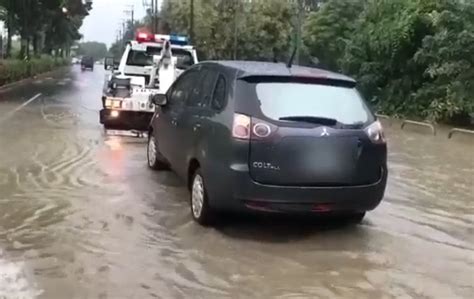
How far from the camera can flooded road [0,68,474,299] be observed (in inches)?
213

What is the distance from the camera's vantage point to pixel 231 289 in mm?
5328

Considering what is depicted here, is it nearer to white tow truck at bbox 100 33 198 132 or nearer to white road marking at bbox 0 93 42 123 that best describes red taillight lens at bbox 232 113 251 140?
white tow truck at bbox 100 33 198 132

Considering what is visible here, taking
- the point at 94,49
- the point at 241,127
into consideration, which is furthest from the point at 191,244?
the point at 94,49

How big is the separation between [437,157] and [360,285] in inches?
337

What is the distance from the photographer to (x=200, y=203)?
710cm

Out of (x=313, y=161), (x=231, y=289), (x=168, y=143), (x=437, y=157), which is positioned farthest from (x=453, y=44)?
(x=231, y=289)

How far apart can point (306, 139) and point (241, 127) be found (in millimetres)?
586

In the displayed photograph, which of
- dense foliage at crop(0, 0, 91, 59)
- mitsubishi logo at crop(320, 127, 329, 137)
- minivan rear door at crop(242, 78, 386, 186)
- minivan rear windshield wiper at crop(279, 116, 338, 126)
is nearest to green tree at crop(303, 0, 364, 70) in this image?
dense foliage at crop(0, 0, 91, 59)

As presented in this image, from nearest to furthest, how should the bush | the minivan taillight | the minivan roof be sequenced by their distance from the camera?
the minivan taillight < the minivan roof < the bush

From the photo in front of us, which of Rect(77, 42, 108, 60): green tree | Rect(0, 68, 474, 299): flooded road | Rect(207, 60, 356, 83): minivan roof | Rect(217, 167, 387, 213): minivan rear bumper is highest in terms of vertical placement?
Rect(207, 60, 356, 83): minivan roof

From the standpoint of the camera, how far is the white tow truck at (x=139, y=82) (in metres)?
13.7

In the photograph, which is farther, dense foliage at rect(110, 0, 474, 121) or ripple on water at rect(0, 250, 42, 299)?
dense foliage at rect(110, 0, 474, 121)

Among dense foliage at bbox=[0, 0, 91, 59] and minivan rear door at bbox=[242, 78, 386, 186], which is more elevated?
dense foliage at bbox=[0, 0, 91, 59]

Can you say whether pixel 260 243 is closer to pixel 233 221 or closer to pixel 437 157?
pixel 233 221
